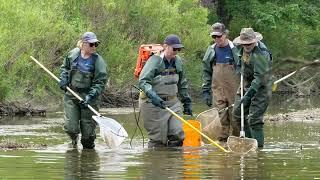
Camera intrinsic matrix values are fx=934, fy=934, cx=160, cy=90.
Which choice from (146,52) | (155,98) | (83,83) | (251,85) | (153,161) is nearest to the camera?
(153,161)

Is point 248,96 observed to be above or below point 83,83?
below

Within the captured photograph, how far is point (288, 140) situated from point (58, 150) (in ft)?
12.7

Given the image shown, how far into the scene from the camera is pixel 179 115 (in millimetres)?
13102

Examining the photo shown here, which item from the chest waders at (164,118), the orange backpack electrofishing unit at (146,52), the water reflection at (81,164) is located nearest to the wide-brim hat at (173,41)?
the orange backpack electrofishing unit at (146,52)

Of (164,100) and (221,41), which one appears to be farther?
(221,41)

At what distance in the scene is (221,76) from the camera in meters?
13.8

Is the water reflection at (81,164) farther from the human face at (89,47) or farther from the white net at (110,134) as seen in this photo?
the human face at (89,47)

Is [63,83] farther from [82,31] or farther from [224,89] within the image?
[82,31]

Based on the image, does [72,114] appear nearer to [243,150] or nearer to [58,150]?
[58,150]

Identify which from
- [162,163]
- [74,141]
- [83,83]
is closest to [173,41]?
[83,83]

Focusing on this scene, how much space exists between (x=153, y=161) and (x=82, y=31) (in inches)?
599

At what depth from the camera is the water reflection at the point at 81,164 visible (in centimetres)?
926

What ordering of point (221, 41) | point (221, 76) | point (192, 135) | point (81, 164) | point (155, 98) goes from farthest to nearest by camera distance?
point (221, 76) < point (221, 41) < point (192, 135) < point (155, 98) < point (81, 164)

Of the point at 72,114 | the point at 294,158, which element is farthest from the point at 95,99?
the point at 294,158
